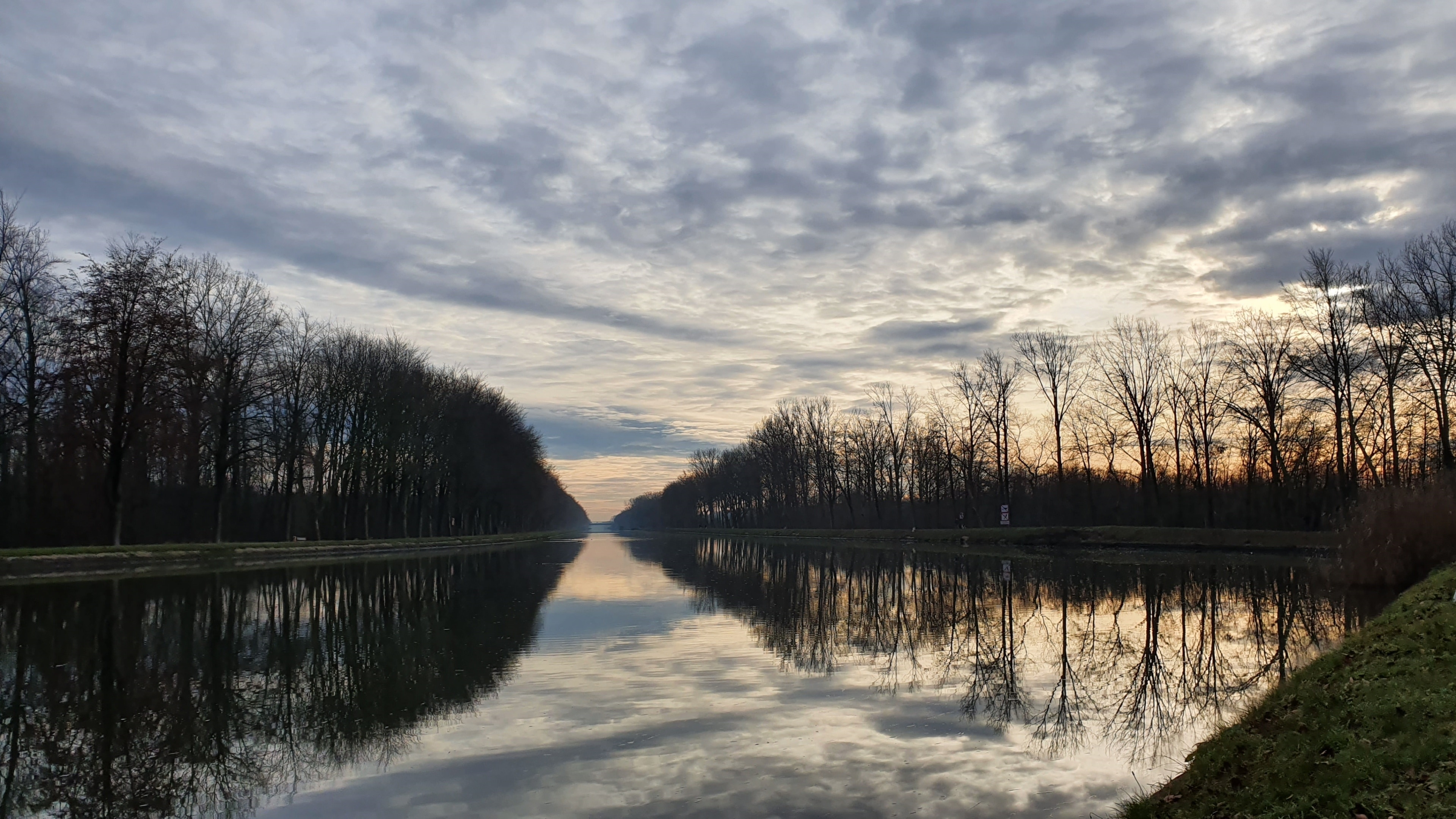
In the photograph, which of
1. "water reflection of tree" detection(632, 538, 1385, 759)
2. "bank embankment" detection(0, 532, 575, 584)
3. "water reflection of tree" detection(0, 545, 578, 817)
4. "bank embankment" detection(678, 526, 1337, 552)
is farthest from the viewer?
"bank embankment" detection(678, 526, 1337, 552)

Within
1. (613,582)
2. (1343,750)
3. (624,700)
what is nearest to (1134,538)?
(613,582)

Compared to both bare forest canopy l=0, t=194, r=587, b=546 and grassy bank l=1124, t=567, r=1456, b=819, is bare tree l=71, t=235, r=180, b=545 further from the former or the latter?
grassy bank l=1124, t=567, r=1456, b=819

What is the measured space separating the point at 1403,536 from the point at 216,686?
26663mm

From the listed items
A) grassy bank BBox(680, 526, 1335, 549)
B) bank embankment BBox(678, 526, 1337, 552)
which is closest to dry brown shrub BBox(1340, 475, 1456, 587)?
bank embankment BBox(678, 526, 1337, 552)

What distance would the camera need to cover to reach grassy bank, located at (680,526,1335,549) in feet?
147

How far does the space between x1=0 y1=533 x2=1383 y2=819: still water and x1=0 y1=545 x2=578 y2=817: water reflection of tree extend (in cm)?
5

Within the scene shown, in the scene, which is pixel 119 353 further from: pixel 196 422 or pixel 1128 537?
pixel 1128 537

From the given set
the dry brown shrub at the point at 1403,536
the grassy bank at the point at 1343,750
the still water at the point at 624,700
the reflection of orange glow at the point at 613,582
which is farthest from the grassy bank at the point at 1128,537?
the grassy bank at the point at 1343,750

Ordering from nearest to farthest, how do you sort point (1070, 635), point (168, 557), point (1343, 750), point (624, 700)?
point (1343, 750) → point (624, 700) → point (1070, 635) → point (168, 557)

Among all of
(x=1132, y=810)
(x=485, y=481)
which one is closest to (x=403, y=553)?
(x=485, y=481)

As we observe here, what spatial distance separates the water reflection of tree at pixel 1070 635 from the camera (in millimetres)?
10641

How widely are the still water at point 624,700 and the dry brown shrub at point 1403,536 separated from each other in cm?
124

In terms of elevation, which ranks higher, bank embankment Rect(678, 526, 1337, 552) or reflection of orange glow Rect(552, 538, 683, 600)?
bank embankment Rect(678, 526, 1337, 552)

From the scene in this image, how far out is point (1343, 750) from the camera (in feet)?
21.7
